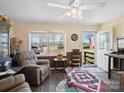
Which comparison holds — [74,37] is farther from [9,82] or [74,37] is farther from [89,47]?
[9,82]

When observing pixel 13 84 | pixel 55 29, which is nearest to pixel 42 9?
pixel 55 29

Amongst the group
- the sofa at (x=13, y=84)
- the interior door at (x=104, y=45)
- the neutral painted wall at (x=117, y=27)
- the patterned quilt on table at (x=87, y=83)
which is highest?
→ the neutral painted wall at (x=117, y=27)

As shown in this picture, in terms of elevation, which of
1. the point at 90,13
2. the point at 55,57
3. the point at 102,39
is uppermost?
the point at 90,13

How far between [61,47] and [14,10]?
319 centimetres

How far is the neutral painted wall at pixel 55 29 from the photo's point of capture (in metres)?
7.08

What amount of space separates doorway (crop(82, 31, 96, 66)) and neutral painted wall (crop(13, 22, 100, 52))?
539mm

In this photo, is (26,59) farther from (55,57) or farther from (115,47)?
(115,47)

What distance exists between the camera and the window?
748 cm

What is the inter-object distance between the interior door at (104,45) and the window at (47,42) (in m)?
1.89

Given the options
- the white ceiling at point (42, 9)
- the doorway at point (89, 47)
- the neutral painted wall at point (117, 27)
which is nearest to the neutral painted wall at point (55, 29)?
the doorway at point (89, 47)

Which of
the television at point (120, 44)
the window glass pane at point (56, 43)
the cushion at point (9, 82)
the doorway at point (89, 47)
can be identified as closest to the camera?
the cushion at point (9, 82)

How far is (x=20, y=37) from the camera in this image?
7.09 m

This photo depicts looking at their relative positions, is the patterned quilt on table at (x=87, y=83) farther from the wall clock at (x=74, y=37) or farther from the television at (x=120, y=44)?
the wall clock at (x=74, y=37)

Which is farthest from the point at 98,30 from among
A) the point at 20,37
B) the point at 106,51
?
the point at 20,37
